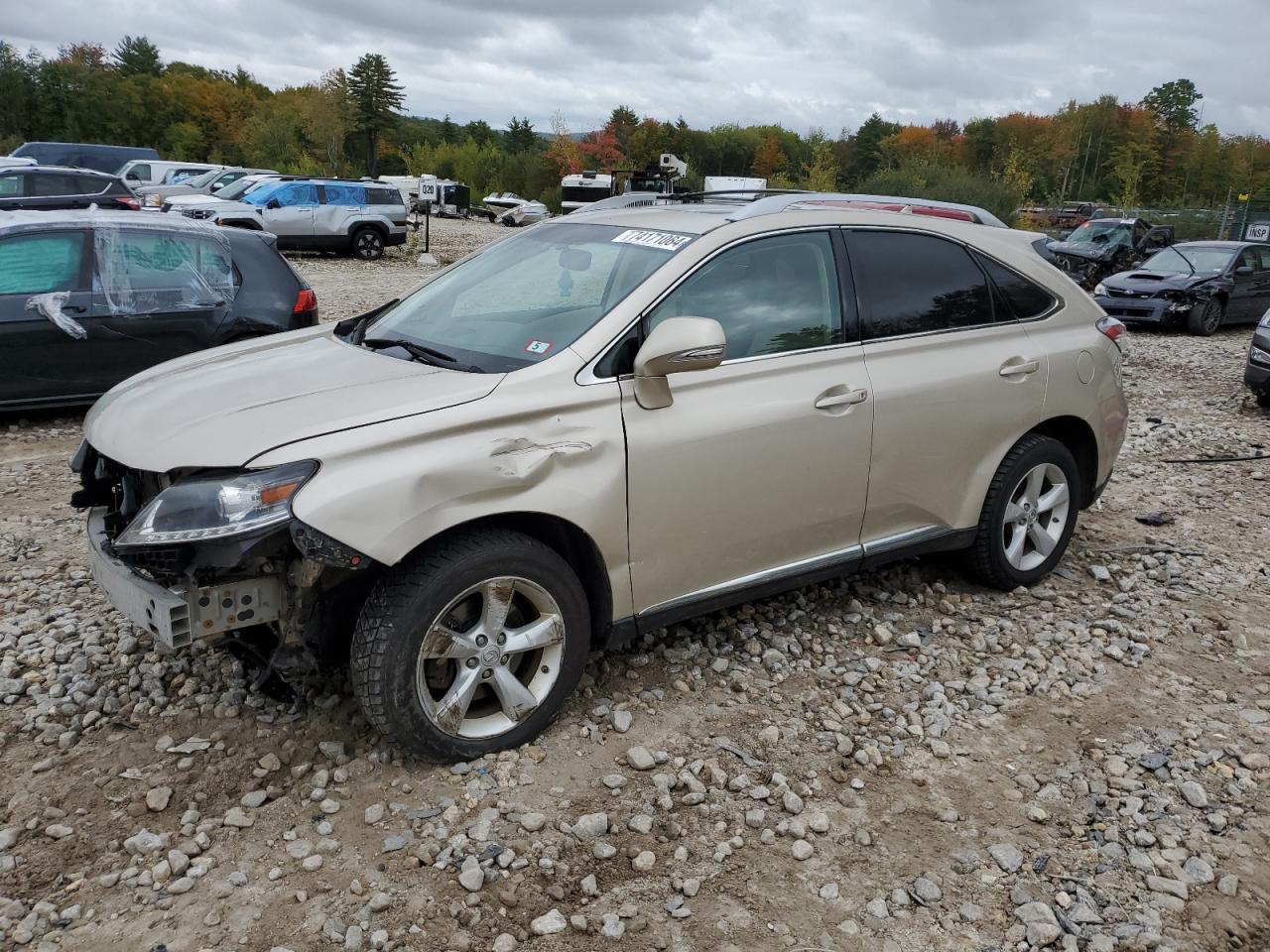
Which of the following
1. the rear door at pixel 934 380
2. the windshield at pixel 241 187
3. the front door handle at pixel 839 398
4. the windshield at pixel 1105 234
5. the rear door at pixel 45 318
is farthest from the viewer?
the windshield at pixel 241 187

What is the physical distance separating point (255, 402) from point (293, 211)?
20266 millimetres

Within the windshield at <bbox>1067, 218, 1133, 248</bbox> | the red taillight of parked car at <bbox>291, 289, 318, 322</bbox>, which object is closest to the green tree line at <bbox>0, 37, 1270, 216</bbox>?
the windshield at <bbox>1067, 218, 1133, 248</bbox>

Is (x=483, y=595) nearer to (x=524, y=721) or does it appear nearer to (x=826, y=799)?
(x=524, y=721)

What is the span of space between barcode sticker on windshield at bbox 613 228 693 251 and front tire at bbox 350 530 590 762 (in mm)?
1272

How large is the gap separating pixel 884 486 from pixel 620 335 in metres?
1.41

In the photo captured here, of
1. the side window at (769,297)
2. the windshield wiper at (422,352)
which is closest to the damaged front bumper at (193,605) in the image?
the windshield wiper at (422,352)

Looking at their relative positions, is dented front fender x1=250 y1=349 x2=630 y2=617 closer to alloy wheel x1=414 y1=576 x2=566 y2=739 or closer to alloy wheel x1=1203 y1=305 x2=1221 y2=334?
alloy wheel x1=414 y1=576 x2=566 y2=739

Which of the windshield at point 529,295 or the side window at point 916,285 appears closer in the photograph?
the windshield at point 529,295

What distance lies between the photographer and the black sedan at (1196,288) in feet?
48.8

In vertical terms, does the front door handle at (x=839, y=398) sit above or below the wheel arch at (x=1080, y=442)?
above

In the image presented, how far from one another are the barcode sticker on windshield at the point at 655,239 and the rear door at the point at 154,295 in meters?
4.92

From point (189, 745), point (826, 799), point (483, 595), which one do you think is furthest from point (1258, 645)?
point (189, 745)

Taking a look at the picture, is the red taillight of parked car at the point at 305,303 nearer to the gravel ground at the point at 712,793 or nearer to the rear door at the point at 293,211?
the gravel ground at the point at 712,793

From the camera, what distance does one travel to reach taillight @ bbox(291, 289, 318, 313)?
7938mm
